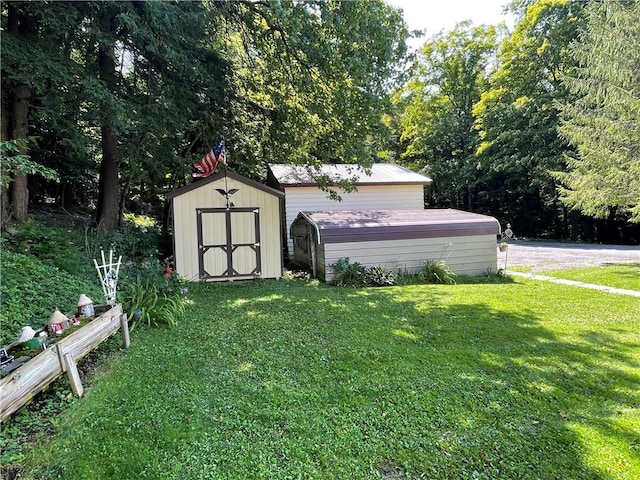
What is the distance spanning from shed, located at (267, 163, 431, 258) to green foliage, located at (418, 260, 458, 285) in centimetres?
444

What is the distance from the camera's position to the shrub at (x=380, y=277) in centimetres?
899

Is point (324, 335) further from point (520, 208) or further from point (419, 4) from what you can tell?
point (520, 208)

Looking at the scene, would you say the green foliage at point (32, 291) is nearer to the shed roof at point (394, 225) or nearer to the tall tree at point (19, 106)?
the tall tree at point (19, 106)

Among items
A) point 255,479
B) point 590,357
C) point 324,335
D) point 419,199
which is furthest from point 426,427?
point 419,199

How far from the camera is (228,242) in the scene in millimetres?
9055

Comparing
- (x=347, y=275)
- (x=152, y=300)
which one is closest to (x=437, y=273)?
(x=347, y=275)

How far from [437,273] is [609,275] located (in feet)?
14.3

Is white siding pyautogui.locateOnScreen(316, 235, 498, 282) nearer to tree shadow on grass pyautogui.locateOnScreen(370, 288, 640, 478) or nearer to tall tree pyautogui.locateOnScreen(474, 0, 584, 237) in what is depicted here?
tree shadow on grass pyautogui.locateOnScreen(370, 288, 640, 478)

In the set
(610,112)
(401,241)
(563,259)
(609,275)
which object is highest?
(610,112)

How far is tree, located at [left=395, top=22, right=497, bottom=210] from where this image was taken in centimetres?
2620

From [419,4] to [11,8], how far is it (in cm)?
823

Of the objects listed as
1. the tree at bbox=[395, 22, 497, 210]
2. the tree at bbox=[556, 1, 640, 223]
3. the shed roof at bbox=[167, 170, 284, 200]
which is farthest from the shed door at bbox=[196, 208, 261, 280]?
the tree at bbox=[395, 22, 497, 210]

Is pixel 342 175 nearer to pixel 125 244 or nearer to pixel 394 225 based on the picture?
pixel 394 225

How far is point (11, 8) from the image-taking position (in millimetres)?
6859
